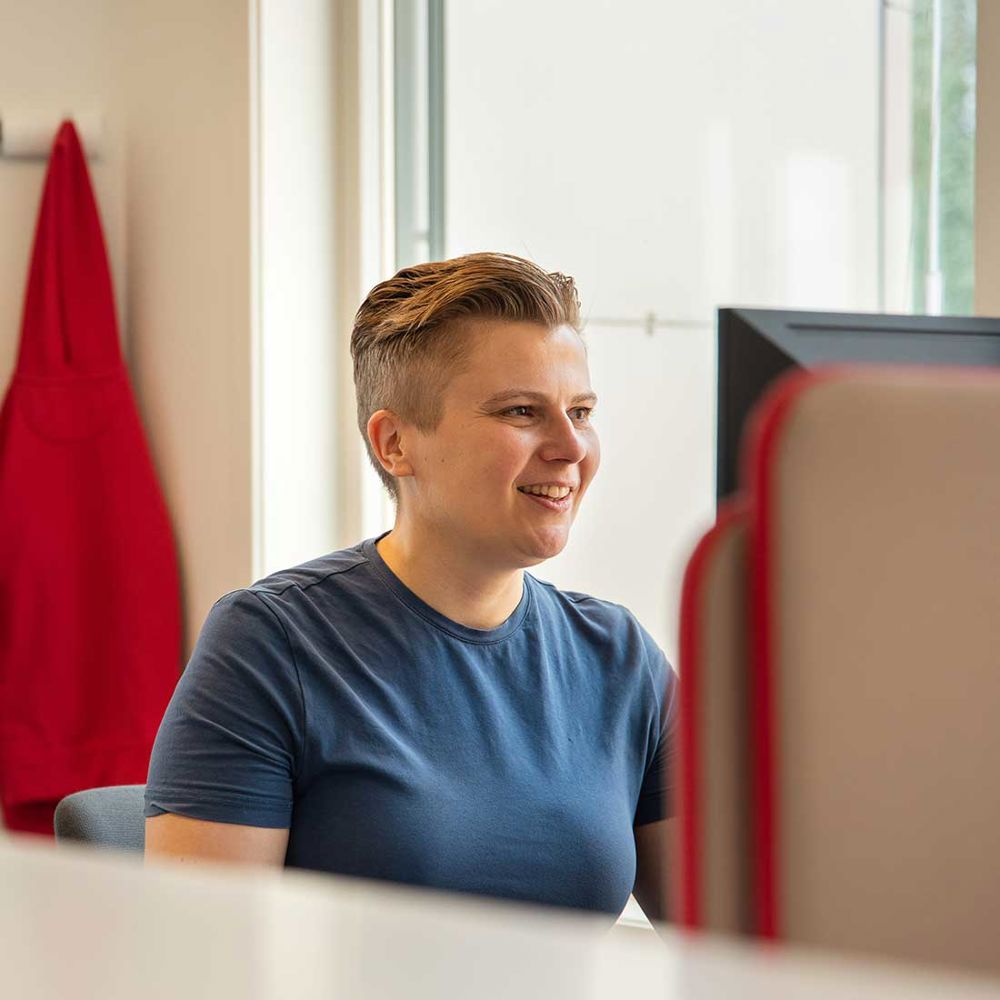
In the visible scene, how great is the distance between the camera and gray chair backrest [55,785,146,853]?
60.6 inches

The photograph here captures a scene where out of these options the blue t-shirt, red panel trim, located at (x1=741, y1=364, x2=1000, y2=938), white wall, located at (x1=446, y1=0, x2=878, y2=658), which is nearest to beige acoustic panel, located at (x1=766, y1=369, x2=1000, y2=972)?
red panel trim, located at (x1=741, y1=364, x2=1000, y2=938)

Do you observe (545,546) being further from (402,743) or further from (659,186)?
(659,186)

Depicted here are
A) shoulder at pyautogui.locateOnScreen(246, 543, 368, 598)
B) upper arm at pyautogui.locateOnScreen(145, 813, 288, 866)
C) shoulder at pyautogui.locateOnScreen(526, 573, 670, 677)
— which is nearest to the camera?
upper arm at pyautogui.locateOnScreen(145, 813, 288, 866)

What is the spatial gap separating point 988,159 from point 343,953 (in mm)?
1998

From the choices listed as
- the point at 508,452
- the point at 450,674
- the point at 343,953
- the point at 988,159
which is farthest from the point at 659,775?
the point at 343,953

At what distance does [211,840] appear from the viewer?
1.28 meters

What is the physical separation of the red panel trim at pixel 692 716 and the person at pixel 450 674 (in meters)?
1.02

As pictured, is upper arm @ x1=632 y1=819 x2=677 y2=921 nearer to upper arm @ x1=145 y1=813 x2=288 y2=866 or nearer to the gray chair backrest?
upper arm @ x1=145 y1=813 x2=288 y2=866

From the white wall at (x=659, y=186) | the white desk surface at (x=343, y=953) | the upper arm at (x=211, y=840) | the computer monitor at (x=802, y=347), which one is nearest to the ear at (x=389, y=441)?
the upper arm at (x=211, y=840)

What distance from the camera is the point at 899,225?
7.16ft

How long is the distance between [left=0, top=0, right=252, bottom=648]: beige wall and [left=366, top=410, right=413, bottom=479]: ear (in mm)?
1082

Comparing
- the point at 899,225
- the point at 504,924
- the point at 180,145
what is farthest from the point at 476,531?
the point at 180,145

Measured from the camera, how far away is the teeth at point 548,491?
1.48 m

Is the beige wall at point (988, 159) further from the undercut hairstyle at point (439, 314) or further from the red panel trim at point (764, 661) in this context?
Answer: the red panel trim at point (764, 661)
